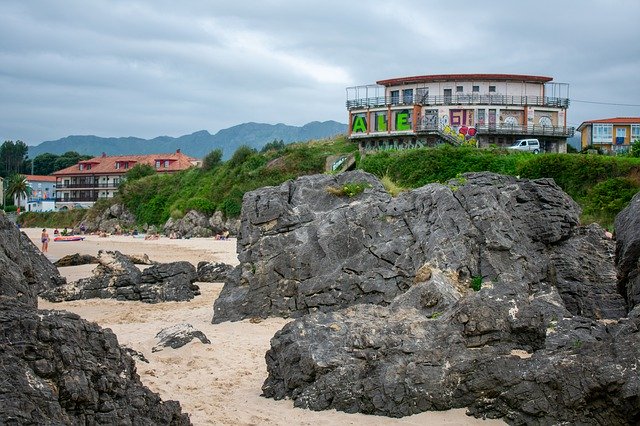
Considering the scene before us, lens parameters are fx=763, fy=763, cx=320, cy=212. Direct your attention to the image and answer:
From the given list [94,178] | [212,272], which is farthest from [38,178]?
[212,272]

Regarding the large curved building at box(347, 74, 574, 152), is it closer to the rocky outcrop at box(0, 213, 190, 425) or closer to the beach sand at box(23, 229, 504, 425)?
the beach sand at box(23, 229, 504, 425)

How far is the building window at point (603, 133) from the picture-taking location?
2625 inches

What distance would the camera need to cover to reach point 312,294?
49.5 feet

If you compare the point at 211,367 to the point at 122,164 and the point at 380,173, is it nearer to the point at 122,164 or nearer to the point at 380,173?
the point at 380,173

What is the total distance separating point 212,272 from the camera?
23.6m

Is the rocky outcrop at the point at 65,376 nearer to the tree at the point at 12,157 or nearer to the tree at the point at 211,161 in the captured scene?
the tree at the point at 211,161

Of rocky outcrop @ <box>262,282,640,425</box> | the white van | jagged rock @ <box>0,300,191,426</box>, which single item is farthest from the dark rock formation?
the white van

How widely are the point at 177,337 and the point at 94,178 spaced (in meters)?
87.9

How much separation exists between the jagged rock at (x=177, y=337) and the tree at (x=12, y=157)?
13078 centimetres

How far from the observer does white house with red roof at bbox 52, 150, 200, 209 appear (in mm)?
94062

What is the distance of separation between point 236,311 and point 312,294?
1643 mm

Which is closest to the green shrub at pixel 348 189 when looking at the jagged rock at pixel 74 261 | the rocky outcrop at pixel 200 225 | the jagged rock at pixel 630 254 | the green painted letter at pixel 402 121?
the jagged rock at pixel 630 254

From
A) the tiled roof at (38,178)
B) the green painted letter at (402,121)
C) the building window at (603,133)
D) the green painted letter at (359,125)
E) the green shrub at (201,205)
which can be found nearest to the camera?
the green shrub at (201,205)

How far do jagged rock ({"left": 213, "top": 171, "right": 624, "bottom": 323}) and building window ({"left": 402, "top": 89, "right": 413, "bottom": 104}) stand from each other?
132ft
